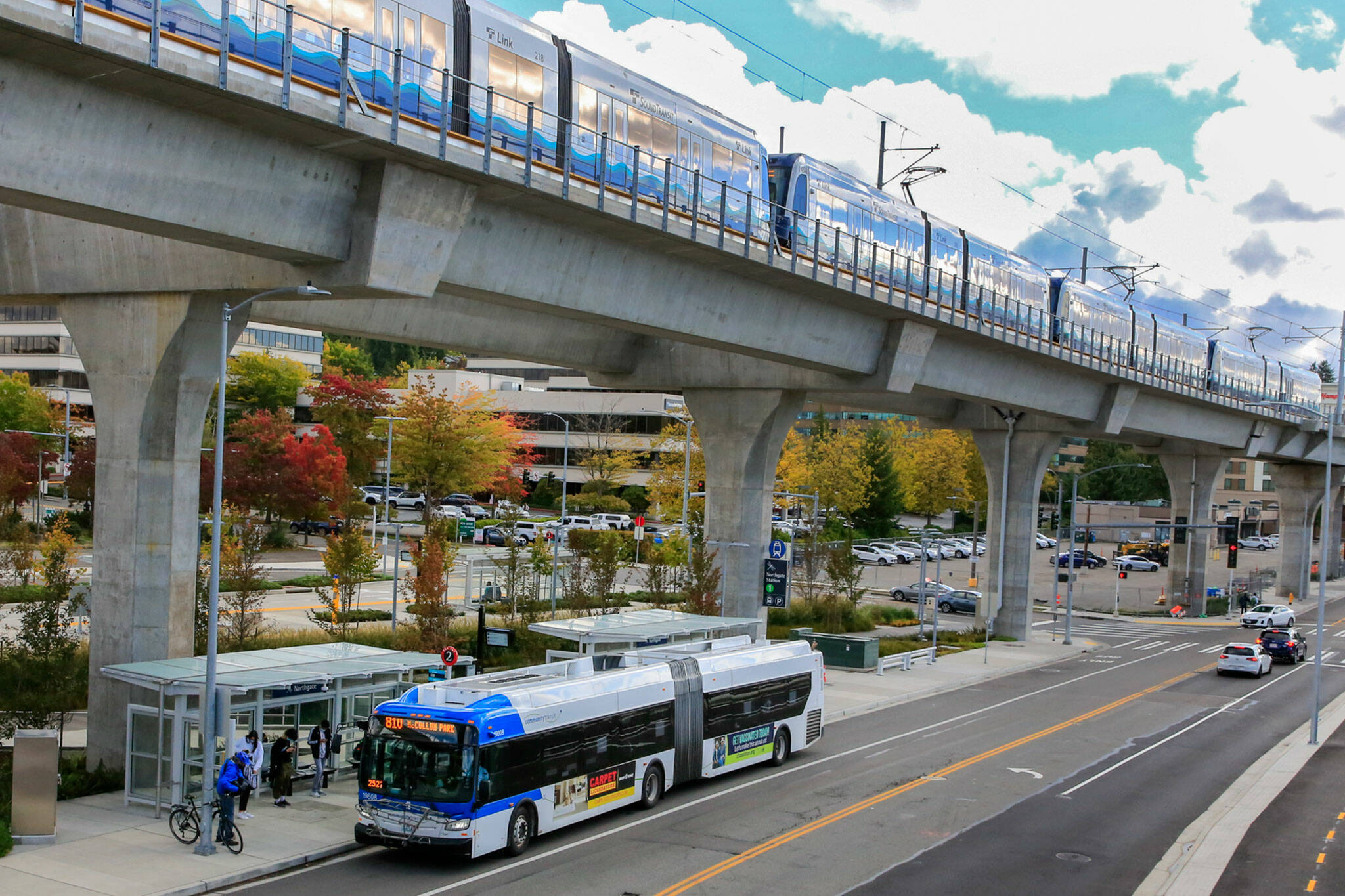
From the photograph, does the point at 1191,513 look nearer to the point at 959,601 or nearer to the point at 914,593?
the point at 959,601

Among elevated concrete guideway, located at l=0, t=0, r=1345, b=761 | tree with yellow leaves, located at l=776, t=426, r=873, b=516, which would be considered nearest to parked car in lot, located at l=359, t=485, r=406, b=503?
tree with yellow leaves, located at l=776, t=426, r=873, b=516

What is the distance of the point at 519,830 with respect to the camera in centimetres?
1916

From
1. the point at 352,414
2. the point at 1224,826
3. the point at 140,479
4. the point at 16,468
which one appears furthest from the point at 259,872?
the point at 352,414

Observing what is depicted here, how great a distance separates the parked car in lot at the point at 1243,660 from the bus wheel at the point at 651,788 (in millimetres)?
29631

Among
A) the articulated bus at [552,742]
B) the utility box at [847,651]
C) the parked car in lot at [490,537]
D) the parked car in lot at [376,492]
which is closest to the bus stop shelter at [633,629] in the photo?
the articulated bus at [552,742]

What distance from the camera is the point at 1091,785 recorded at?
2506 cm

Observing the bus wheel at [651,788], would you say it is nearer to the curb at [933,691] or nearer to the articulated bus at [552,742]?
the articulated bus at [552,742]

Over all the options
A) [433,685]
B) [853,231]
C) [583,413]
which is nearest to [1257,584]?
[583,413]

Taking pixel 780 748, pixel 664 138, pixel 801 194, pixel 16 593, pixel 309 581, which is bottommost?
pixel 309 581

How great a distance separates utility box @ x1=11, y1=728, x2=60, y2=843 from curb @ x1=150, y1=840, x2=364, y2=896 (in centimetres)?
318

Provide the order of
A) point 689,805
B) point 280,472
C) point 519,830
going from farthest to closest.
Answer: point 280,472 → point 689,805 → point 519,830

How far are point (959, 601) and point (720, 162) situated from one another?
3975cm

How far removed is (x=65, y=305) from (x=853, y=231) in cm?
2153

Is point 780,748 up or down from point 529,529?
down
